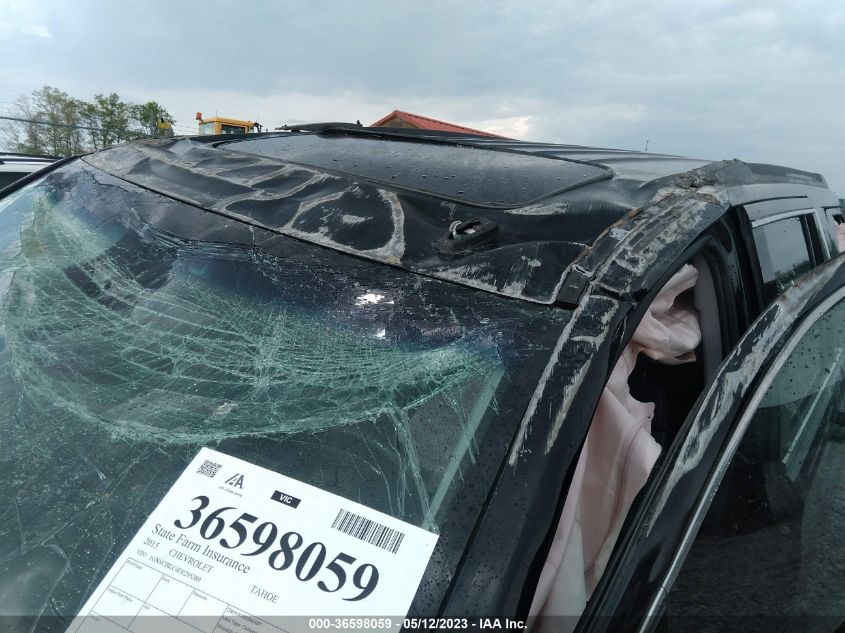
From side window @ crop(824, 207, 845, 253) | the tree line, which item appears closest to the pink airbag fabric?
side window @ crop(824, 207, 845, 253)

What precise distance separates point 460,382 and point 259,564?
1.40 feet

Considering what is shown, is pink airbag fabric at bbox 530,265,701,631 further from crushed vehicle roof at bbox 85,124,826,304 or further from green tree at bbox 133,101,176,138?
green tree at bbox 133,101,176,138

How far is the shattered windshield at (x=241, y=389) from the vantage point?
0.94 m

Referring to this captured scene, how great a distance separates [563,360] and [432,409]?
235mm

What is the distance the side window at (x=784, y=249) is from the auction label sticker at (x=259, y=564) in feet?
3.79

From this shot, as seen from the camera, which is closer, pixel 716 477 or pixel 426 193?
pixel 716 477

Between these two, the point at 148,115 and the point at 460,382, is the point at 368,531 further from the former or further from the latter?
the point at 148,115

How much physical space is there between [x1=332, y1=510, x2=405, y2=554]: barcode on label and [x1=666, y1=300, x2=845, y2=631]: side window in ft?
1.35

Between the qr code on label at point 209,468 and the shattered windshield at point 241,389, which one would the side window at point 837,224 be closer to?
the shattered windshield at point 241,389

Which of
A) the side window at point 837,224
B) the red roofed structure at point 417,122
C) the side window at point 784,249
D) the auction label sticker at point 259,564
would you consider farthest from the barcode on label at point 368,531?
the red roofed structure at point 417,122

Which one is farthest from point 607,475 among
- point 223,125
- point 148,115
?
point 148,115

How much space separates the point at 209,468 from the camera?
1.00 m

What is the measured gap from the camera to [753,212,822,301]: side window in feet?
5.60

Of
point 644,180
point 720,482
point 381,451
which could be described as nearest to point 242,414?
point 381,451
